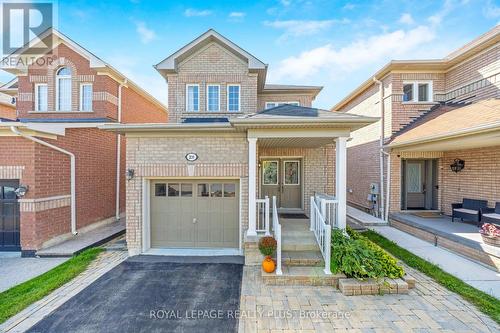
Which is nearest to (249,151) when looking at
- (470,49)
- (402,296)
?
(402,296)

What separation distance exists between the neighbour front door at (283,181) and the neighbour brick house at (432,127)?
3636mm

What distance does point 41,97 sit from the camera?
980 centimetres

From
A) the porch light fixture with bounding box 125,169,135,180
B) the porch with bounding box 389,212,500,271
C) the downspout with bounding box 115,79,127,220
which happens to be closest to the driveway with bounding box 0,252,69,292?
the porch light fixture with bounding box 125,169,135,180

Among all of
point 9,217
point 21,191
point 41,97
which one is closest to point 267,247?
point 21,191

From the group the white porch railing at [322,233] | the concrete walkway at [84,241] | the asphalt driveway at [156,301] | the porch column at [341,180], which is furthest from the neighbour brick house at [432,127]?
the concrete walkway at [84,241]

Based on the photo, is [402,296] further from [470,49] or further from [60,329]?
[470,49]

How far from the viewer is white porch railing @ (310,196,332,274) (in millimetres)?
4793

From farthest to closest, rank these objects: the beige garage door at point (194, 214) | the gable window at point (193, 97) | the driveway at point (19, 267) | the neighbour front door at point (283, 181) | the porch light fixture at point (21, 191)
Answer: the neighbour front door at point (283, 181)
the gable window at point (193, 97)
the beige garage door at point (194, 214)
the porch light fixture at point (21, 191)
the driveway at point (19, 267)

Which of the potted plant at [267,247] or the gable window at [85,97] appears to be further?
the gable window at [85,97]

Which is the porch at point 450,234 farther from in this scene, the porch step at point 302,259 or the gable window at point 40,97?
the gable window at point 40,97

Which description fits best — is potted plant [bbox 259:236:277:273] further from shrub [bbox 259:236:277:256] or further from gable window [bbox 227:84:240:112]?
gable window [bbox 227:84:240:112]

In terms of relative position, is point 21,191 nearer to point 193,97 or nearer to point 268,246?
point 193,97

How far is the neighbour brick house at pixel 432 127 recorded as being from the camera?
7.59m

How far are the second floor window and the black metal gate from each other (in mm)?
4780
